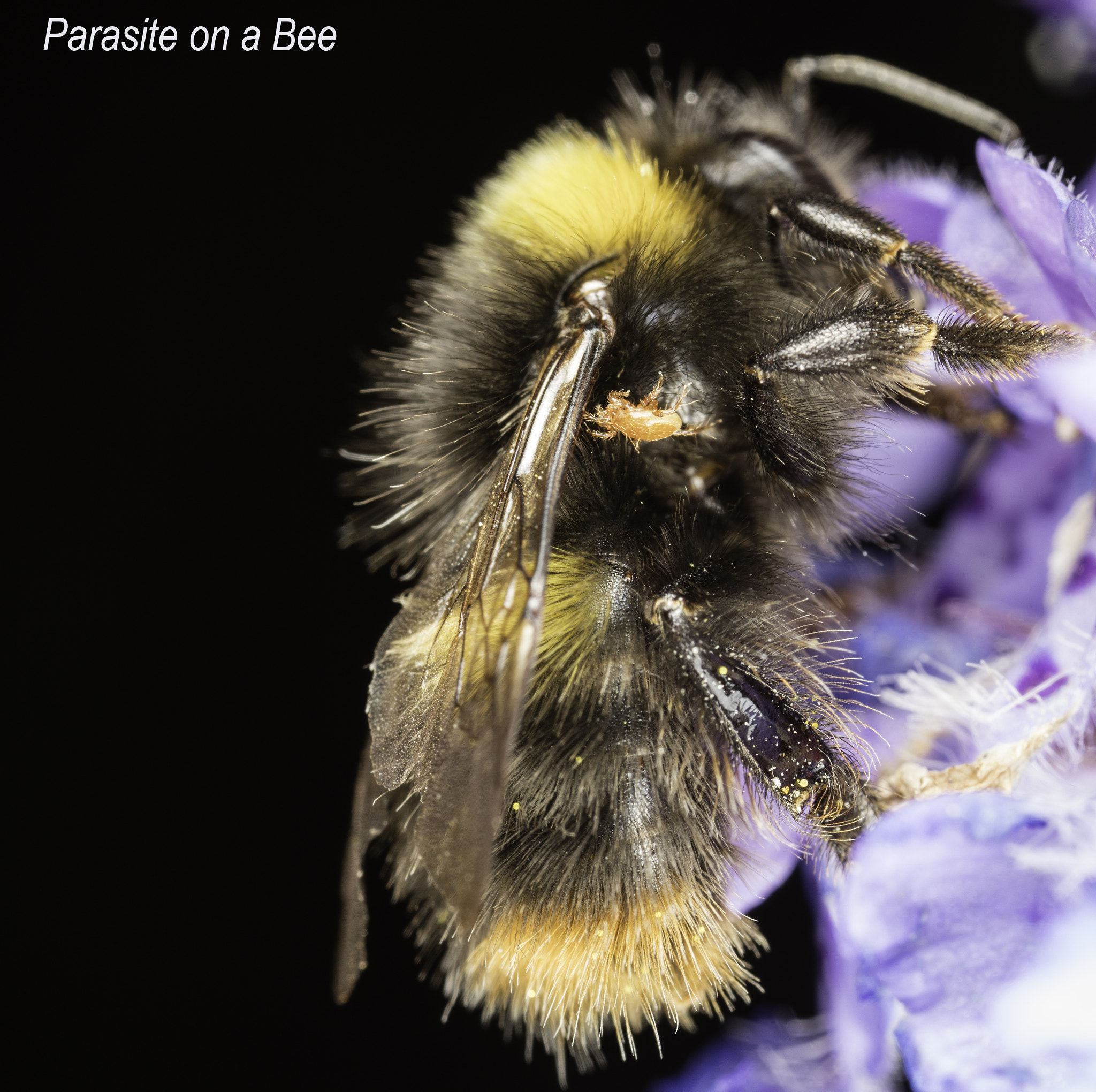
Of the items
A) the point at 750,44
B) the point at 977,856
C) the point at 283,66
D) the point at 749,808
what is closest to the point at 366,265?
the point at 283,66

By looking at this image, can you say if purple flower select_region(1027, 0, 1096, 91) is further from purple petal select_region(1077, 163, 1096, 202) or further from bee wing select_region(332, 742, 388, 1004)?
bee wing select_region(332, 742, 388, 1004)

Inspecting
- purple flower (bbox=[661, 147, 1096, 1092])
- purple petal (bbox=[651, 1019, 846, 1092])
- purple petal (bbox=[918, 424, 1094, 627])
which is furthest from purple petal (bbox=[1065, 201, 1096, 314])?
purple petal (bbox=[651, 1019, 846, 1092])

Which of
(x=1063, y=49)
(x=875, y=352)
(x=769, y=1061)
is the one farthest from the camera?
(x=1063, y=49)

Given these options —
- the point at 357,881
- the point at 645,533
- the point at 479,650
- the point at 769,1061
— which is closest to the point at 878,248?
the point at 645,533

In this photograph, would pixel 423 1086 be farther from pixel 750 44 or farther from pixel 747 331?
pixel 750 44

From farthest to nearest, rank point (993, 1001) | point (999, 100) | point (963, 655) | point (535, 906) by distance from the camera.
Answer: point (999, 100), point (963, 655), point (535, 906), point (993, 1001)

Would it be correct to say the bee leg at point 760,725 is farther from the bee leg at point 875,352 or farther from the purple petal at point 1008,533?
the purple petal at point 1008,533

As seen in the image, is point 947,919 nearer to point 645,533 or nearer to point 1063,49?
point 645,533
